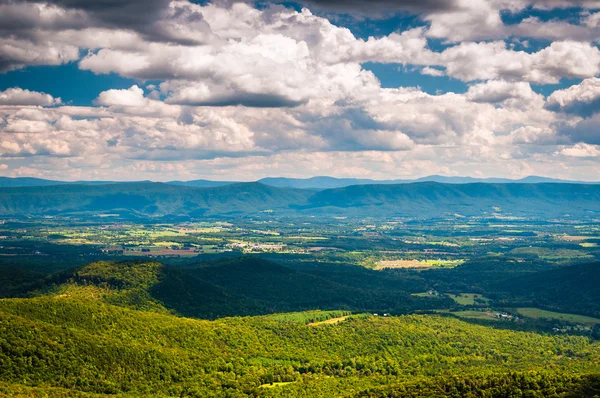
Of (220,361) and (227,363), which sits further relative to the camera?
(227,363)

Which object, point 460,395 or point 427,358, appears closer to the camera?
point 460,395

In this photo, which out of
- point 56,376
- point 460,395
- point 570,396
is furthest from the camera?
point 56,376

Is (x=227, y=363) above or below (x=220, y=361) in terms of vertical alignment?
below

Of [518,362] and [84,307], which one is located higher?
[84,307]

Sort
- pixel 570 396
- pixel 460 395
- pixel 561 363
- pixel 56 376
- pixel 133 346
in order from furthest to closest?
pixel 561 363, pixel 133 346, pixel 56 376, pixel 460 395, pixel 570 396

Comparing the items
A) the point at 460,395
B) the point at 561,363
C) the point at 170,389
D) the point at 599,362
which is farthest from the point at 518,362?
the point at 170,389

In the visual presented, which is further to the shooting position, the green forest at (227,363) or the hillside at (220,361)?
the hillside at (220,361)

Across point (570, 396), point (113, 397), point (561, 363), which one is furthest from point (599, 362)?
point (113, 397)

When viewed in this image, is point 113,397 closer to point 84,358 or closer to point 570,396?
point 84,358

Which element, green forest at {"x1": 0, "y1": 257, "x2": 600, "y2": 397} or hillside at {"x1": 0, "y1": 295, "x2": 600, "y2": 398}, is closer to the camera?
green forest at {"x1": 0, "y1": 257, "x2": 600, "y2": 397}
